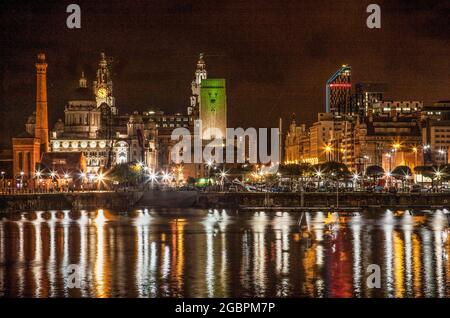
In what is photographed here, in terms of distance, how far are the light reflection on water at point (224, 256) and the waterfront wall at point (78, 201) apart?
1478cm

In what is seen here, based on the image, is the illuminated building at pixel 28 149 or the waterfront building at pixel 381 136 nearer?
the illuminated building at pixel 28 149

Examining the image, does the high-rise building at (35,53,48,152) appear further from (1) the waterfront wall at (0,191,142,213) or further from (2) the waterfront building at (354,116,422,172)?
(1) the waterfront wall at (0,191,142,213)

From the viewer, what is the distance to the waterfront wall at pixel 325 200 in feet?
319

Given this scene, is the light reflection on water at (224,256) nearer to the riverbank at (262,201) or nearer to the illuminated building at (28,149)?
the riverbank at (262,201)

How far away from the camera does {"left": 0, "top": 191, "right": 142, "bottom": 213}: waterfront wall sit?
9200 centimetres

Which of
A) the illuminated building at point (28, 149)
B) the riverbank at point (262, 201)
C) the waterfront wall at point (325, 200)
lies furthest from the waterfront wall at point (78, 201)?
the illuminated building at point (28, 149)

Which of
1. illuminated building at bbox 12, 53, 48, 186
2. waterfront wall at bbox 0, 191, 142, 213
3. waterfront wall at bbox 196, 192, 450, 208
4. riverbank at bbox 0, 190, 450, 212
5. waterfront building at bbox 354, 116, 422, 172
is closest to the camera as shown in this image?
waterfront wall at bbox 0, 191, 142, 213

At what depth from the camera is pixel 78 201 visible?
98.7 m

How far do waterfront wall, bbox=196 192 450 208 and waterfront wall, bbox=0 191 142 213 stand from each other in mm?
9035

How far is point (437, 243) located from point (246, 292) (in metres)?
22.3

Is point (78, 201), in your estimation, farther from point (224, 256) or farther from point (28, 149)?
point (28, 149)

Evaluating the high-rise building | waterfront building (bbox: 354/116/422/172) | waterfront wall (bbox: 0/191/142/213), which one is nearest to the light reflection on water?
waterfront wall (bbox: 0/191/142/213)

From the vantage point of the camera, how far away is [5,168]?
159 m
